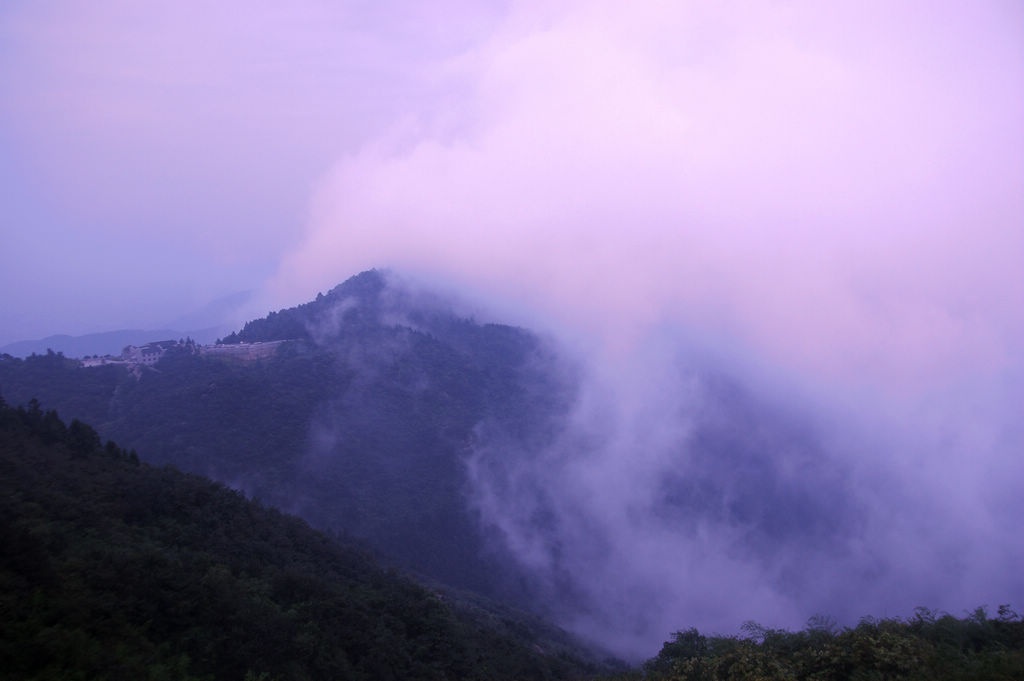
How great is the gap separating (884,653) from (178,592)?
1846cm

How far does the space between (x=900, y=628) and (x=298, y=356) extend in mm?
107868

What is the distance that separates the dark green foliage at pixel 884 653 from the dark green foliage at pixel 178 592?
10945 mm

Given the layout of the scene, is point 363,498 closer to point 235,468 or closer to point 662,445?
point 235,468

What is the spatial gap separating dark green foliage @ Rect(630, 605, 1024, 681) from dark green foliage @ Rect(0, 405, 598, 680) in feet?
35.9

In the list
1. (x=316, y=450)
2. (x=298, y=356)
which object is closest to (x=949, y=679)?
(x=316, y=450)

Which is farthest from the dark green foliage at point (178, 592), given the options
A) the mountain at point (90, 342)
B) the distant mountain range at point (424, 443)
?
the mountain at point (90, 342)

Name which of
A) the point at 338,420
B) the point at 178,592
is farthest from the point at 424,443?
the point at 178,592

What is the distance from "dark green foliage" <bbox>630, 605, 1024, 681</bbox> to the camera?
1154 cm

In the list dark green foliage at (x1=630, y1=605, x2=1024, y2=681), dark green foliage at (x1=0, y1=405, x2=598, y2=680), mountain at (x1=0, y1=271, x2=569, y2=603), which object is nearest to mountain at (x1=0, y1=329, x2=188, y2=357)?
mountain at (x1=0, y1=271, x2=569, y2=603)

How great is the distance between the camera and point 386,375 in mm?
119500

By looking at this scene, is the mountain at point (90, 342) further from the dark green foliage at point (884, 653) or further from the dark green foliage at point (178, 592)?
the dark green foliage at point (884, 653)

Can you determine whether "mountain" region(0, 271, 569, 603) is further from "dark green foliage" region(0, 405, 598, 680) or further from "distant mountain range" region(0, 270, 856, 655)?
"dark green foliage" region(0, 405, 598, 680)

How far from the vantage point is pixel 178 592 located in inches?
632

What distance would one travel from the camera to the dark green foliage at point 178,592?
11.9 m
